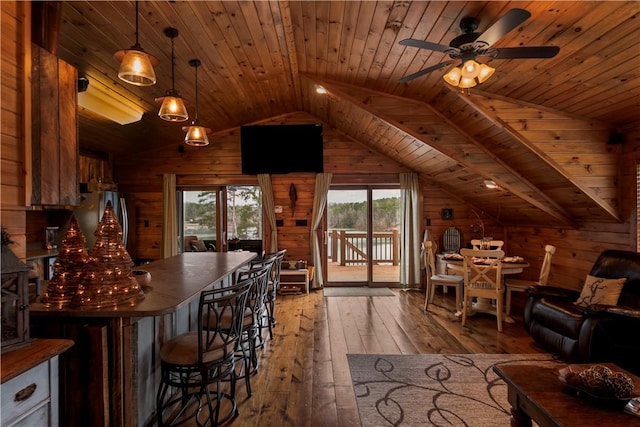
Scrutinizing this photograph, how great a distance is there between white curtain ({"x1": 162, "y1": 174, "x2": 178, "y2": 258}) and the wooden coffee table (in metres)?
5.85

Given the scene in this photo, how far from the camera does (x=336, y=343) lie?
3.63 meters

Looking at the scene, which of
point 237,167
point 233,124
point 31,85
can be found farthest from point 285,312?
point 31,85

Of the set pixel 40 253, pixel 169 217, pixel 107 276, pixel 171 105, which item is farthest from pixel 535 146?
pixel 40 253

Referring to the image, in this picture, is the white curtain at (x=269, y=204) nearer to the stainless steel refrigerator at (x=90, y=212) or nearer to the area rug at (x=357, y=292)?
the area rug at (x=357, y=292)

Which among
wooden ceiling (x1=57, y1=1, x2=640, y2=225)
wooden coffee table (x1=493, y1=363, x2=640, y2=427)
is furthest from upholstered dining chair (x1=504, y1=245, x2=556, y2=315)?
wooden coffee table (x1=493, y1=363, x2=640, y2=427)

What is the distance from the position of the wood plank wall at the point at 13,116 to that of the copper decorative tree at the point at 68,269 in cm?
33

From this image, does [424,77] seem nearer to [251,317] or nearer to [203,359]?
[251,317]

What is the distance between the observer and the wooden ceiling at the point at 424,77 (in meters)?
2.38

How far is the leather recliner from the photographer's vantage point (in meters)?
2.72

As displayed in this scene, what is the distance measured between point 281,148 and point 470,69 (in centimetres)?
431

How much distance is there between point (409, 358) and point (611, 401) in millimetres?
1887

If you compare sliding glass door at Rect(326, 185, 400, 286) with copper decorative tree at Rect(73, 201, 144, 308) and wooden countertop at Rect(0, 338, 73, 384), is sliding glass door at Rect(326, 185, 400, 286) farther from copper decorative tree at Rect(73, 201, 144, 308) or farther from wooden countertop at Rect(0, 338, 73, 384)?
wooden countertop at Rect(0, 338, 73, 384)

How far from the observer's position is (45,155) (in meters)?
1.59

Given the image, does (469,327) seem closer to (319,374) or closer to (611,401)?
(319,374)
